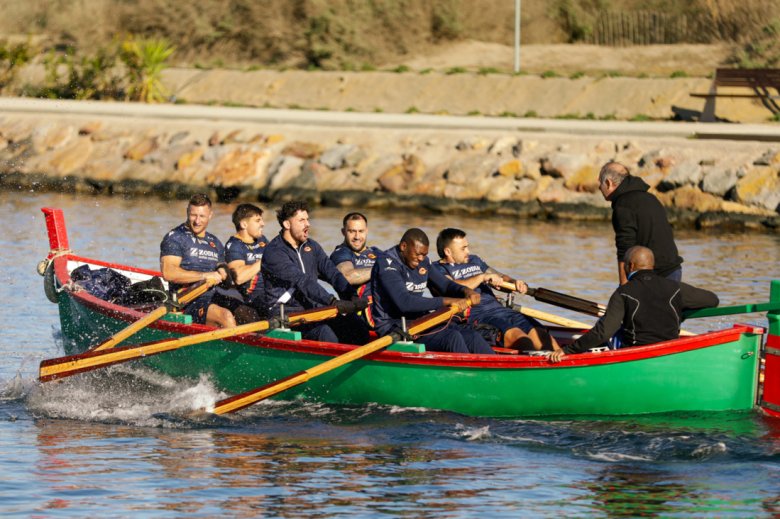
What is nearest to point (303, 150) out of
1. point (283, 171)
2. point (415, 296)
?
point (283, 171)

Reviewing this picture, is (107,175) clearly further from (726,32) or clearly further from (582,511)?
(582,511)

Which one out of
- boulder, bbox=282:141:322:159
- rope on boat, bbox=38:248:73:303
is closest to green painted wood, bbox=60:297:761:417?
rope on boat, bbox=38:248:73:303

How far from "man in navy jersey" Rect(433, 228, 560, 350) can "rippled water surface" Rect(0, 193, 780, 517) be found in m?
1.06

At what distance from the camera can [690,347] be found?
1081cm

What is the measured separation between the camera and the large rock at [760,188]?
24.3 m

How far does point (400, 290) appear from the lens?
1157 centimetres

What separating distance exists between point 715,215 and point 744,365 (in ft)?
45.7

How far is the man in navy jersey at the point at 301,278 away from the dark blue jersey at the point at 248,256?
407 millimetres

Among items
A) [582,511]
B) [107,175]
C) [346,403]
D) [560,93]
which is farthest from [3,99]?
[582,511]

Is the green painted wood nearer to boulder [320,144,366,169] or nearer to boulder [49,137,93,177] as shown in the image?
boulder [320,144,366,169]

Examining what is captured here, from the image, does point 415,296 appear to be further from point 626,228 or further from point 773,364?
point 773,364

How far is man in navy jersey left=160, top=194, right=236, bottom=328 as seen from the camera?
1316 cm

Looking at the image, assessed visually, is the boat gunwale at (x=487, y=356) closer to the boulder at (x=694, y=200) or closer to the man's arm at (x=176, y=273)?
the man's arm at (x=176, y=273)

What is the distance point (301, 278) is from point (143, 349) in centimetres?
149
